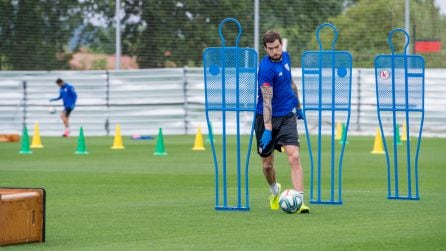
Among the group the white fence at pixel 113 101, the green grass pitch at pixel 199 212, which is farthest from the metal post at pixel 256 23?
the green grass pitch at pixel 199 212

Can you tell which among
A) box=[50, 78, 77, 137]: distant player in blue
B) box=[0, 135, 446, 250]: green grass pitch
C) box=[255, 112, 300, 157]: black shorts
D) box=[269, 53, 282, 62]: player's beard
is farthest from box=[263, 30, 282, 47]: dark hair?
box=[50, 78, 77, 137]: distant player in blue

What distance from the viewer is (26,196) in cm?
1040

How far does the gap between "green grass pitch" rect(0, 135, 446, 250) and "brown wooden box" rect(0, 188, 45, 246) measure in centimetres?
11

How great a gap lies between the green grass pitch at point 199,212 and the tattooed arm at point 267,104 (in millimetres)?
1021

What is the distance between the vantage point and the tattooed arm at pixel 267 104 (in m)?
13.4

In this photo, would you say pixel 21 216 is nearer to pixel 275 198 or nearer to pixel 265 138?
pixel 265 138

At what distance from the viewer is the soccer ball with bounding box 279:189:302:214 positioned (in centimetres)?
1320

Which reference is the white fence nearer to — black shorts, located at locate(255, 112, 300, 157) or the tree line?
the tree line

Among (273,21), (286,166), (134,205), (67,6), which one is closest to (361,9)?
(273,21)

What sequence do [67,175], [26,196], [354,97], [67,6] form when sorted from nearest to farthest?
1. [26,196]
2. [67,175]
3. [354,97]
4. [67,6]

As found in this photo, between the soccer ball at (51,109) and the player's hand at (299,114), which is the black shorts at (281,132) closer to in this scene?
the player's hand at (299,114)

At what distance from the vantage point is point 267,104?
13.4 metres

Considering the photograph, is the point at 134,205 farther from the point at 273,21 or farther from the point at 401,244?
the point at 273,21

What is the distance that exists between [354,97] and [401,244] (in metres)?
28.9
